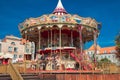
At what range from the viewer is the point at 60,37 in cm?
2573

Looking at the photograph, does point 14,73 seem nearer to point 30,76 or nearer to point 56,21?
point 30,76

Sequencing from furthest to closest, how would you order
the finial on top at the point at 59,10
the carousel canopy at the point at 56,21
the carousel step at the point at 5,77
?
the finial on top at the point at 59,10, the carousel canopy at the point at 56,21, the carousel step at the point at 5,77

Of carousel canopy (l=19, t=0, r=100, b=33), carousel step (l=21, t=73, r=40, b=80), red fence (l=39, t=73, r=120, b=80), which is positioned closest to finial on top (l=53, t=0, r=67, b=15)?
carousel canopy (l=19, t=0, r=100, b=33)

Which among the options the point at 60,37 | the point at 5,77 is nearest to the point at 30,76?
the point at 5,77

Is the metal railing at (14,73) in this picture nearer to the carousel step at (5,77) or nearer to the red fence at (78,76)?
the carousel step at (5,77)

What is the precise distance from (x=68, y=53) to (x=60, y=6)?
22.8 feet

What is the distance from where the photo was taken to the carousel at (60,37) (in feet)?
80.7

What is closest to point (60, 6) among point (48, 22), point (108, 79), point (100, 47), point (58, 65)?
point (48, 22)

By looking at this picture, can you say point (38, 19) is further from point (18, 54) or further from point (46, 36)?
point (18, 54)

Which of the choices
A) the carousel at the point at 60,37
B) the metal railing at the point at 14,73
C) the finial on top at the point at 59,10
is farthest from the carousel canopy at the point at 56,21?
the metal railing at the point at 14,73

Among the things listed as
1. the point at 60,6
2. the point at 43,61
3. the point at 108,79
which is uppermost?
the point at 60,6

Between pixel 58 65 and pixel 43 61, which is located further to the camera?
pixel 43 61

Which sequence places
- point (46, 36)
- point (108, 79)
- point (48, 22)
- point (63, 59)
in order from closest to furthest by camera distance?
1. point (108, 79)
2. point (48, 22)
3. point (63, 59)
4. point (46, 36)

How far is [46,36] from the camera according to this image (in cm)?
2858
